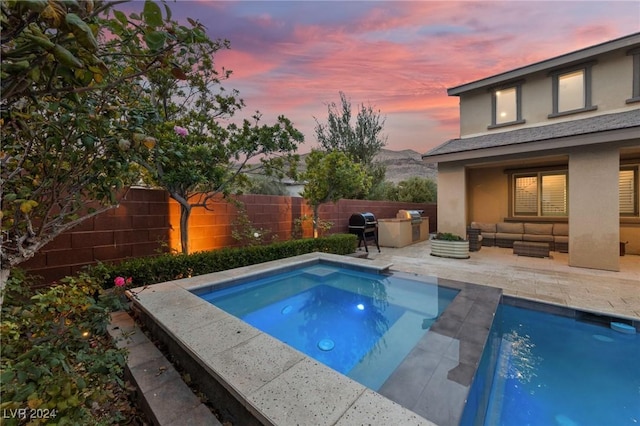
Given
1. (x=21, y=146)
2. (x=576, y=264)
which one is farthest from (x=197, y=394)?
(x=576, y=264)

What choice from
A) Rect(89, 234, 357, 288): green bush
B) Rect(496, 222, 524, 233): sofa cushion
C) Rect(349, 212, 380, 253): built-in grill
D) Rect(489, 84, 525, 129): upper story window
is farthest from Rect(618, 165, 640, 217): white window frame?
Rect(89, 234, 357, 288): green bush

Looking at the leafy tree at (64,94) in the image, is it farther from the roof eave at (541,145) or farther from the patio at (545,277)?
the roof eave at (541,145)

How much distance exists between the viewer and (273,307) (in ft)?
15.5

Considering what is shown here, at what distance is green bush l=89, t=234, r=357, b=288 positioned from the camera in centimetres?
435

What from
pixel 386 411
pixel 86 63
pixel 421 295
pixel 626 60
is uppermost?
pixel 626 60

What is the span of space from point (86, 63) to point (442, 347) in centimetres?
354

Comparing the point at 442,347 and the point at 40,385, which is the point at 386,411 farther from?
the point at 40,385

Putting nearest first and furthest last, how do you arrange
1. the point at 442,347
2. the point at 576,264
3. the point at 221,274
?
the point at 442,347
the point at 221,274
the point at 576,264

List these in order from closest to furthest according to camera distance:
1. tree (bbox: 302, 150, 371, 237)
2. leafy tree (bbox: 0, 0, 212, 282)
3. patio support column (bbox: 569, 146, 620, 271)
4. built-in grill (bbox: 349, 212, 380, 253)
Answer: leafy tree (bbox: 0, 0, 212, 282), patio support column (bbox: 569, 146, 620, 271), tree (bbox: 302, 150, 371, 237), built-in grill (bbox: 349, 212, 380, 253)

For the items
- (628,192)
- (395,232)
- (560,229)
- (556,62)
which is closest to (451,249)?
(395,232)

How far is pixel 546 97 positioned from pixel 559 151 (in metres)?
3.24

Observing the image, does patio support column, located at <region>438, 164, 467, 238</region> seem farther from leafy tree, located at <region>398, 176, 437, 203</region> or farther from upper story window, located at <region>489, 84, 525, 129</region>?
leafy tree, located at <region>398, 176, 437, 203</region>

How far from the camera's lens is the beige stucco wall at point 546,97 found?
7.72 meters

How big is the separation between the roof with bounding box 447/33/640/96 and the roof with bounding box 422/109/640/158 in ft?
6.04
